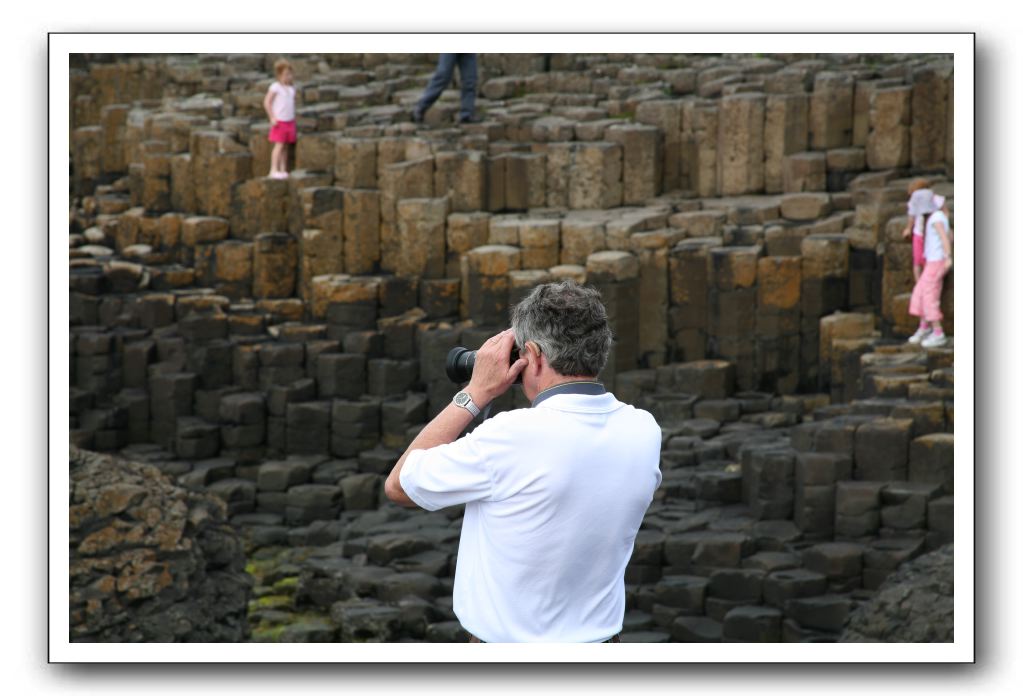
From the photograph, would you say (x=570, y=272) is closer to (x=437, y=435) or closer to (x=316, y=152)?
(x=316, y=152)

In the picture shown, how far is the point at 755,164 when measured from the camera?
1947 cm

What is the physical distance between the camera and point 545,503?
18.9ft

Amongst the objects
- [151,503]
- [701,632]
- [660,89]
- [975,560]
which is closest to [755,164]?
[660,89]

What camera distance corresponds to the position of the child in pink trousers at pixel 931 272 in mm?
15445

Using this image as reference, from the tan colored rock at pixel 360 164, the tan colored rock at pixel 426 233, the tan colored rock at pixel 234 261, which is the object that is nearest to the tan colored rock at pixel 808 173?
the tan colored rock at pixel 426 233

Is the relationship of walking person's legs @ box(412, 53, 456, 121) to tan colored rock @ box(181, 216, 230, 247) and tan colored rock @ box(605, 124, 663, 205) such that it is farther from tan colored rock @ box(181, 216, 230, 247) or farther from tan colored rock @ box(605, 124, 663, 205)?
tan colored rock @ box(181, 216, 230, 247)

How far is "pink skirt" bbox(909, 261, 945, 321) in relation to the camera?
15.5 metres

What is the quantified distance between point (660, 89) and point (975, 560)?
13.0 m

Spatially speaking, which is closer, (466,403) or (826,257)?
(466,403)

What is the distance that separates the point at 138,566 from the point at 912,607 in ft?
16.9

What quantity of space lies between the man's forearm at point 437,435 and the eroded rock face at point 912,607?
5.86 metres

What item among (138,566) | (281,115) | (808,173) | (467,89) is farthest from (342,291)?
(138,566)

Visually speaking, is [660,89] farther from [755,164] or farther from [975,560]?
[975,560]

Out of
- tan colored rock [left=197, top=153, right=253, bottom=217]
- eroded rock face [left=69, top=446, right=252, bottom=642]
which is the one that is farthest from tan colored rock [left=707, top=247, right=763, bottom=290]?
eroded rock face [left=69, top=446, right=252, bottom=642]
